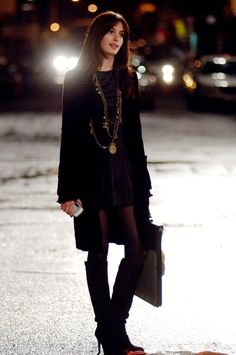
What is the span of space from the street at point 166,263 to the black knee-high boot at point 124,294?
10.0 inches

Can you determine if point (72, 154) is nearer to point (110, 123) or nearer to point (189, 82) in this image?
point (110, 123)

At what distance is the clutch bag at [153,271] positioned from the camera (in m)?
5.55

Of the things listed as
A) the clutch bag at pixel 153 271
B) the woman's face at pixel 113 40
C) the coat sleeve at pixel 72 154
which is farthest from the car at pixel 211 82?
the coat sleeve at pixel 72 154

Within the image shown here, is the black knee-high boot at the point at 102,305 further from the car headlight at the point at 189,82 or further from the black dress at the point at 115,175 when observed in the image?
the car headlight at the point at 189,82

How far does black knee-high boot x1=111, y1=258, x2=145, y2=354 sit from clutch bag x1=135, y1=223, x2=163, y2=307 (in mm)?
68

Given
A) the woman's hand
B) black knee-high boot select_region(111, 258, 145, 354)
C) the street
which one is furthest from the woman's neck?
the street

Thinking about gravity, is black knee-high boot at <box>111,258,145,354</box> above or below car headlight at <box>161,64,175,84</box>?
above

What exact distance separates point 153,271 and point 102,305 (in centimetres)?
34

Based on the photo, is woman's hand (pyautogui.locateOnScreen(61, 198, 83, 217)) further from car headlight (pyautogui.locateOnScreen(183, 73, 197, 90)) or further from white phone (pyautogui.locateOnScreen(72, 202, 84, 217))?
car headlight (pyautogui.locateOnScreen(183, 73, 197, 90))

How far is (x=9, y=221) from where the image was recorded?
10.6 m

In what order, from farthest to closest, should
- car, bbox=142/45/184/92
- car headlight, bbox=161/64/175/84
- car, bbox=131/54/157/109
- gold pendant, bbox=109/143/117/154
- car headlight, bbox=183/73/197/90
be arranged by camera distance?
car headlight, bbox=161/64/175/84
car, bbox=142/45/184/92
car headlight, bbox=183/73/197/90
car, bbox=131/54/157/109
gold pendant, bbox=109/143/117/154

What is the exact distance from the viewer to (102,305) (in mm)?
5582

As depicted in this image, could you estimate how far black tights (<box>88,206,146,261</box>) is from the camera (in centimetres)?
548

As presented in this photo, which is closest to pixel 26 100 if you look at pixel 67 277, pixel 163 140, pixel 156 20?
pixel 163 140
